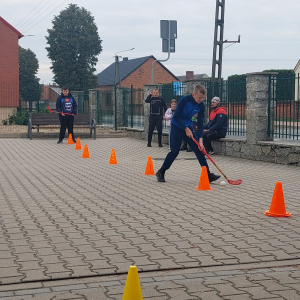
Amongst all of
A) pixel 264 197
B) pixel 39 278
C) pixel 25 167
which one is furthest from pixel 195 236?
pixel 25 167

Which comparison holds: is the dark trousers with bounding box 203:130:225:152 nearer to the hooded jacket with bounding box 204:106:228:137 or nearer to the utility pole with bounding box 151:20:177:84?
the hooded jacket with bounding box 204:106:228:137

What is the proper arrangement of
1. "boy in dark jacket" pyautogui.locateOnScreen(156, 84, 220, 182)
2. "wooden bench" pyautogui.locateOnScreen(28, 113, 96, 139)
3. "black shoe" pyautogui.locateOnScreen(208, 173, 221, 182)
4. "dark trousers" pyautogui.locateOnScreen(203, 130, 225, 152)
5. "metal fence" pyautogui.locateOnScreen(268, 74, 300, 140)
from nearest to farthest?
1. "boy in dark jacket" pyautogui.locateOnScreen(156, 84, 220, 182)
2. "black shoe" pyautogui.locateOnScreen(208, 173, 221, 182)
3. "metal fence" pyautogui.locateOnScreen(268, 74, 300, 140)
4. "dark trousers" pyautogui.locateOnScreen(203, 130, 225, 152)
5. "wooden bench" pyautogui.locateOnScreen(28, 113, 96, 139)

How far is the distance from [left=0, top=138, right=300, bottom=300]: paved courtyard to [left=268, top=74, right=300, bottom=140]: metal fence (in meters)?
2.21

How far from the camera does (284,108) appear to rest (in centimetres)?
1312

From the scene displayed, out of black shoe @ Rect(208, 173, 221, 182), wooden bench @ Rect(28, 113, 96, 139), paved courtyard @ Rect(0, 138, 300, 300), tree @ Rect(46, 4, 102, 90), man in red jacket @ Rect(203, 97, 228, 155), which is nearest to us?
paved courtyard @ Rect(0, 138, 300, 300)

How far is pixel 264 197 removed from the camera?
8344 millimetres

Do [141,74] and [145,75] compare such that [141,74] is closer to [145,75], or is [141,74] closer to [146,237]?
[145,75]

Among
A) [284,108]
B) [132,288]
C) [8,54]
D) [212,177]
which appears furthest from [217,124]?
[8,54]

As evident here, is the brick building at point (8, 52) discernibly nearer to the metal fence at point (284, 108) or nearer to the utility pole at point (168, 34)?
the utility pole at point (168, 34)

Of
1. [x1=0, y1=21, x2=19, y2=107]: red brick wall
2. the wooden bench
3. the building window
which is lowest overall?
the wooden bench

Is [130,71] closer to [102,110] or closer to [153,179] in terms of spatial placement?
[102,110]

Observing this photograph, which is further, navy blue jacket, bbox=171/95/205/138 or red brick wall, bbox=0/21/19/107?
red brick wall, bbox=0/21/19/107

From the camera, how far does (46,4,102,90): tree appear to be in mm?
63000

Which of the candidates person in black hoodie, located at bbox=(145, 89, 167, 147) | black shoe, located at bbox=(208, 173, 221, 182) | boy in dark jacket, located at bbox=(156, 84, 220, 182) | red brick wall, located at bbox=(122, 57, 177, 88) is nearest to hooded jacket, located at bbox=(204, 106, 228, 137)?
person in black hoodie, located at bbox=(145, 89, 167, 147)
